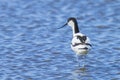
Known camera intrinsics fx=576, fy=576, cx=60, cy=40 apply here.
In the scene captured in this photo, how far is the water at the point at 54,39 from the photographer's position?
16.3 metres

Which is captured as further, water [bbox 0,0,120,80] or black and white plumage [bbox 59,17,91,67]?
black and white plumage [bbox 59,17,91,67]

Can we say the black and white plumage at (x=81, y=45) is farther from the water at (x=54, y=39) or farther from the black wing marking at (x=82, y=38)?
the water at (x=54, y=39)

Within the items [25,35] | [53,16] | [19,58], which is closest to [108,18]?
[53,16]

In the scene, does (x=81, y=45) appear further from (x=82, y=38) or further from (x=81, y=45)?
(x=82, y=38)

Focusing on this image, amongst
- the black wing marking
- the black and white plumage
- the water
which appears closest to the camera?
the water

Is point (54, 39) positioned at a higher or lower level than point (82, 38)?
higher

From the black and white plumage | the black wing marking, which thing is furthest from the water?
the black wing marking

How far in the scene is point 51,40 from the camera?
19484mm

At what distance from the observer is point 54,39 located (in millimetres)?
19594

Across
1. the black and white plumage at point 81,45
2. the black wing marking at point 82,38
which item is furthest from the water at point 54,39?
the black wing marking at point 82,38

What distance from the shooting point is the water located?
1634 cm

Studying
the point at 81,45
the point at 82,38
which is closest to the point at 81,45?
the point at 81,45

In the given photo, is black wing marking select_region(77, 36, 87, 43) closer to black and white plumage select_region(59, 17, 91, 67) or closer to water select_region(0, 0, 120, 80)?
black and white plumage select_region(59, 17, 91, 67)

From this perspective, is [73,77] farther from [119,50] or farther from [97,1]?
[97,1]
